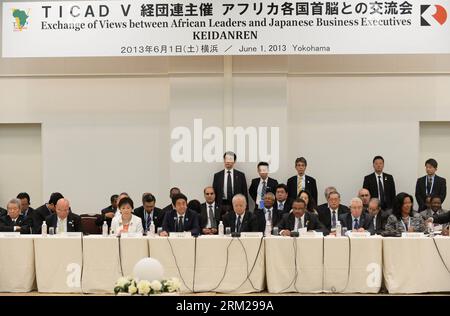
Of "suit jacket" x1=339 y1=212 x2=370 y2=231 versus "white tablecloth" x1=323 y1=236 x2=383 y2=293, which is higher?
"suit jacket" x1=339 y1=212 x2=370 y2=231

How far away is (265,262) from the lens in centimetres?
904

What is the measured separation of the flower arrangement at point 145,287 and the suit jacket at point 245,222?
4015 mm

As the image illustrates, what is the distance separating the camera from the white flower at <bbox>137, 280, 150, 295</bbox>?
18.1ft

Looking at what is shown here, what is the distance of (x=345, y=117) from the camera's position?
12.6 m

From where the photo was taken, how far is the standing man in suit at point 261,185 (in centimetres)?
1180

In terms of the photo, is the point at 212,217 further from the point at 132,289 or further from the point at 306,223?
the point at 132,289

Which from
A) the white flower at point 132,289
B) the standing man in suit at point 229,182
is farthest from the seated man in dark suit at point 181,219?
the white flower at point 132,289

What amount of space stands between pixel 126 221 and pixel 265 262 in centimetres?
171

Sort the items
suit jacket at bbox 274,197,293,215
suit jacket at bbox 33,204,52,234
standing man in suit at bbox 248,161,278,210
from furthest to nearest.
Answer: standing man in suit at bbox 248,161,278,210, suit jacket at bbox 274,197,293,215, suit jacket at bbox 33,204,52,234

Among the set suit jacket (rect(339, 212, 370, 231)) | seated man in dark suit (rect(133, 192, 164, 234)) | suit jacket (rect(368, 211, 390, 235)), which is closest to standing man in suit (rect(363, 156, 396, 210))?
suit jacket (rect(368, 211, 390, 235))

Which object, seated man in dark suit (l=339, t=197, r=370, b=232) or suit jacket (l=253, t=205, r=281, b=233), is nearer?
seated man in dark suit (l=339, t=197, r=370, b=232)

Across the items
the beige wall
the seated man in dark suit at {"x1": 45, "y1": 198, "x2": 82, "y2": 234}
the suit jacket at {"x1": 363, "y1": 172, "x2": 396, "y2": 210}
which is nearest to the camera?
the seated man in dark suit at {"x1": 45, "y1": 198, "x2": 82, "y2": 234}

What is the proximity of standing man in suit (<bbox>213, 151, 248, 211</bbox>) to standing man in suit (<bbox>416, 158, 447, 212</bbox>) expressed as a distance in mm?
2541

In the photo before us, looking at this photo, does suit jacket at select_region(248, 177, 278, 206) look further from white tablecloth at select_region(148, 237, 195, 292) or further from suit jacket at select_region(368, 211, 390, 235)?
white tablecloth at select_region(148, 237, 195, 292)
